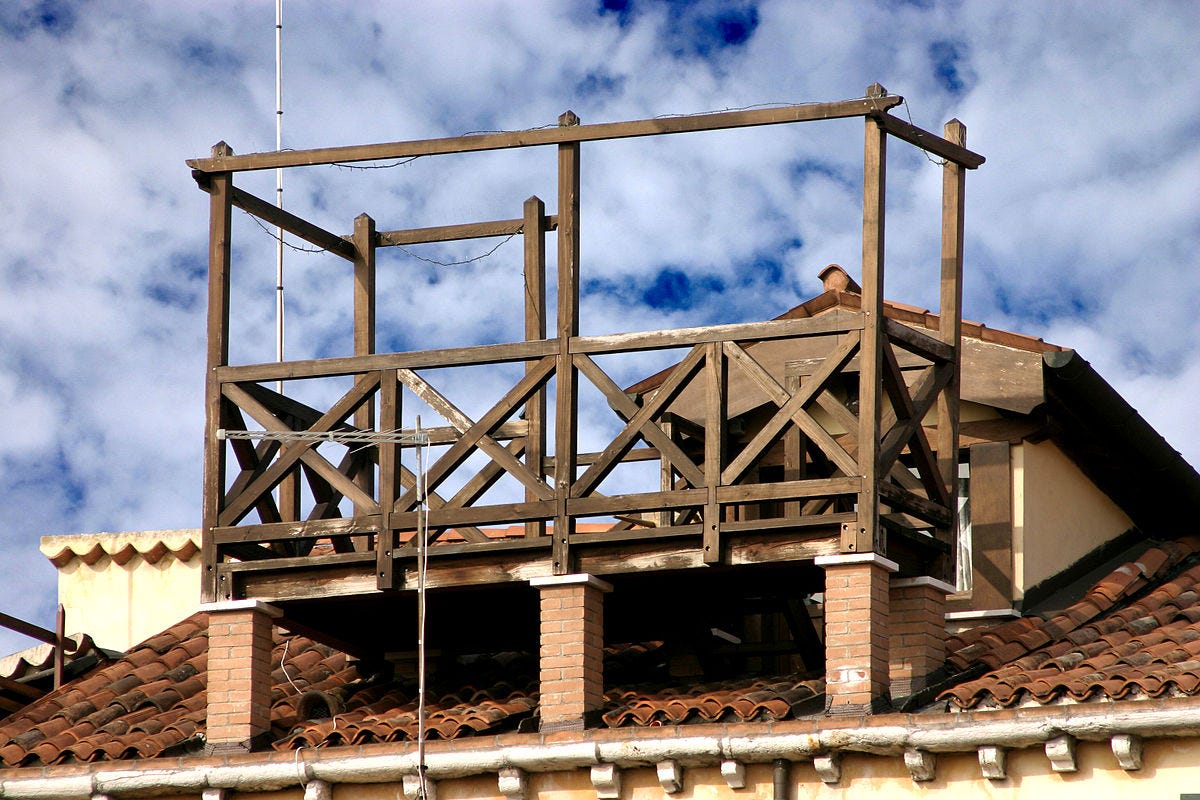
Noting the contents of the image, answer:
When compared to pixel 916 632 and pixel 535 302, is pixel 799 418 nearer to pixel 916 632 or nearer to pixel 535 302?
pixel 916 632

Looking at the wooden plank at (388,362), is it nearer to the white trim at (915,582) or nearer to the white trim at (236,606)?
the white trim at (236,606)

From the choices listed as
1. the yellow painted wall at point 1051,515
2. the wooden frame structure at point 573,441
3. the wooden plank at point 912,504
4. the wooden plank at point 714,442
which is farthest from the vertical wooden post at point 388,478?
the yellow painted wall at point 1051,515

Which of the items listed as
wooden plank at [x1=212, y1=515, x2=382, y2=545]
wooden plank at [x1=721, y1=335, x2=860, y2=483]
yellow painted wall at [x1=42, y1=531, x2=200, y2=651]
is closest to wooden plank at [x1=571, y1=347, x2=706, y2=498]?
wooden plank at [x1=721, y1=335, x2=860, y2=483]

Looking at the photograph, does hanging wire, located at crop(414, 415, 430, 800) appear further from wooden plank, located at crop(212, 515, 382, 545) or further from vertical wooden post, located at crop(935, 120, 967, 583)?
vertical wooden post, located at crop(935, 120, 967, 583)

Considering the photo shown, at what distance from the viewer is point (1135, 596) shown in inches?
607

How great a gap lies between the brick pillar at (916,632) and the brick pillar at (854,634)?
0.30 metres

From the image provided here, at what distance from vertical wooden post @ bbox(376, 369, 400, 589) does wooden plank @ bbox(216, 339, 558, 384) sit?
0.41 feet

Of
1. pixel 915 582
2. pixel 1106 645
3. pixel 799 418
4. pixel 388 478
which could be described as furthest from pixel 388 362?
pixel 1106 645

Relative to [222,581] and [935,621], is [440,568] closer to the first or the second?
[222,581]

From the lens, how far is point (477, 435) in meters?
14.2

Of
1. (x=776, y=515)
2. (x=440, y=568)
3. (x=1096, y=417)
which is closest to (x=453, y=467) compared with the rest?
A: (x=440, y=568)

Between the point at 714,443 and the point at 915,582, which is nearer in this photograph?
the point at 714,443

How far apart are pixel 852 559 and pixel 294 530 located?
13.0 ft

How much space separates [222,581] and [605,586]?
2.75 metres
